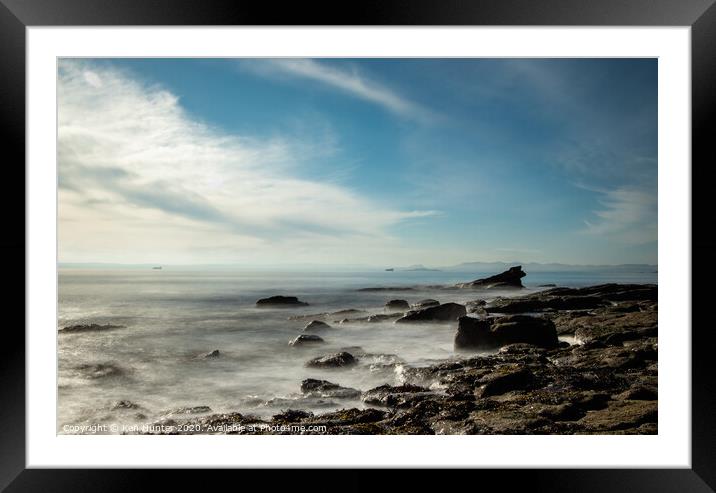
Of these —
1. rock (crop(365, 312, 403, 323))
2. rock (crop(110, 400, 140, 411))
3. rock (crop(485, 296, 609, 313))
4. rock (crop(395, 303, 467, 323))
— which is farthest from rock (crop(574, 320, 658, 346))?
rock (crop(110, 400, 140, 411))

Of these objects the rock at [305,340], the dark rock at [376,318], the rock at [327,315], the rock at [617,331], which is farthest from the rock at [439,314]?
the rock at [617,331]

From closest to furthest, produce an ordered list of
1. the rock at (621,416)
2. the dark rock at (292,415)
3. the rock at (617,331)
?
1. the rock at (621,416)
2. the dark rock at (292,415)
3. the rock at (617,331)

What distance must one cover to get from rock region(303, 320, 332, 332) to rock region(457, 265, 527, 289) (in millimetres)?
1198

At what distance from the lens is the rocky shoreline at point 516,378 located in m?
2.54

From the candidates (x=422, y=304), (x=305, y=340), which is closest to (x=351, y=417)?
(x=305, y=340)

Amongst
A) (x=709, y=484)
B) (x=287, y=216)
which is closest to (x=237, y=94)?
(x=287, y=216)

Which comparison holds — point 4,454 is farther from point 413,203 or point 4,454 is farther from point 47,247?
point 413,203

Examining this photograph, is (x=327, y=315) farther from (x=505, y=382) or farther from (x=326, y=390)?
(x=505, y=382)

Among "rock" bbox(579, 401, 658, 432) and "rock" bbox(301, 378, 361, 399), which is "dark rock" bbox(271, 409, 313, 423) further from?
"rock" bbox(579, 401, 658, 432)

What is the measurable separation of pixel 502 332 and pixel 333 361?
4.24 feet

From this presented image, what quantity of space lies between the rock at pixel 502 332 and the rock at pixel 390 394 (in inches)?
19.7

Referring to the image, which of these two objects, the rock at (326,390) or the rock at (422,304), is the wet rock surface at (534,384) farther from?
the rock at (422,304)

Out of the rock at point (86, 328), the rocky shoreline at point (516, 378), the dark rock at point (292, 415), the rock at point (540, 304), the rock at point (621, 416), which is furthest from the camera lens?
the rock at point (540, 304)

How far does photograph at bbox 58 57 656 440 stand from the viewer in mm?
2807
